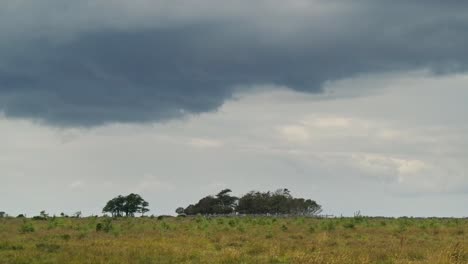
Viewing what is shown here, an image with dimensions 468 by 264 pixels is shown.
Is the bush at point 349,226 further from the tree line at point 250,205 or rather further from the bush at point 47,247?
the tree line at point 250,205

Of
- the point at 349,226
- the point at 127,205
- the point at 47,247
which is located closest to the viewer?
the point at 47,247

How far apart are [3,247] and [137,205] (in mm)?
87791

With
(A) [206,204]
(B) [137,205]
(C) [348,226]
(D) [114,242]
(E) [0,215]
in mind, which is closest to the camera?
(D) [114,242]

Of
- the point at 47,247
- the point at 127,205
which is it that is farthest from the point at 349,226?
the point at 127,205

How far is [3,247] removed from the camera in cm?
2673

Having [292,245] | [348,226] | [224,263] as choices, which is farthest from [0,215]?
[224,263]

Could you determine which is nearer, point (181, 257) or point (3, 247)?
point (181, 257)

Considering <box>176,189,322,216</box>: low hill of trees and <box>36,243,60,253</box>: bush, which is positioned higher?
<box>176,189,322,216</box>: low hill of trees

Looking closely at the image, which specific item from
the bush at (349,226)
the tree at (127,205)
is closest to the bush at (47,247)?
the bush at (349,226)

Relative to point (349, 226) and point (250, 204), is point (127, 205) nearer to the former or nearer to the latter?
point (250, 204)

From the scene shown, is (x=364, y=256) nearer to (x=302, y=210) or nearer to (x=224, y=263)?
(x=224, y=263)

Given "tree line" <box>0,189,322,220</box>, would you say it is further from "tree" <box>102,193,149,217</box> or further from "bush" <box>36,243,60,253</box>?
"bush" <box>36,243,60,253</box>

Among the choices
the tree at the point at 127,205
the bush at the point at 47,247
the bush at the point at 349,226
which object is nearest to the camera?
the bush at the point at 47,247

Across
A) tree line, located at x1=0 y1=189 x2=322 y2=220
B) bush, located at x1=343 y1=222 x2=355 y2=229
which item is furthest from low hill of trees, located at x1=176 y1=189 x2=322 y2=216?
bush, located at x1=343 y1=222 x2=355 y2=229
